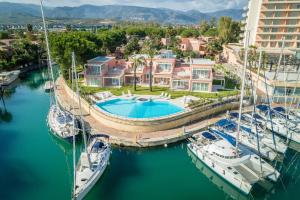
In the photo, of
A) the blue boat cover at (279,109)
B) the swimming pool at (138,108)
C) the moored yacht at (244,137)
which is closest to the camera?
the moored yacht at (244,137)

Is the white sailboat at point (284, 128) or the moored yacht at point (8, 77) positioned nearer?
the white sailboat at point (284, 128)

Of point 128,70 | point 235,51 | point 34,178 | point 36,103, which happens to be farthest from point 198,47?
point 34,178

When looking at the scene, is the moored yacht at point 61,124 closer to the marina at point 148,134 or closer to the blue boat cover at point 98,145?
the marina at point 148,134

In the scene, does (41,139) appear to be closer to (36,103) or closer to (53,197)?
(53,197)

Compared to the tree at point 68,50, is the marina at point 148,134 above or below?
below

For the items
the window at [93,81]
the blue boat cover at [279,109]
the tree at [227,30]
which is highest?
the tree at [227,30]

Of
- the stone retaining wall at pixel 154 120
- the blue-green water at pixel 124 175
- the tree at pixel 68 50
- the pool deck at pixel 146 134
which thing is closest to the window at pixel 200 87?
the stone retaining wall at pixel 154 120

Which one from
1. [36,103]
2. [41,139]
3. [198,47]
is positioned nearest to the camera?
[41,139]
